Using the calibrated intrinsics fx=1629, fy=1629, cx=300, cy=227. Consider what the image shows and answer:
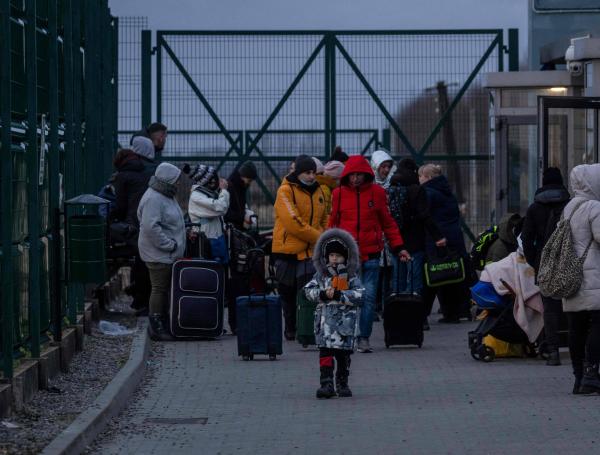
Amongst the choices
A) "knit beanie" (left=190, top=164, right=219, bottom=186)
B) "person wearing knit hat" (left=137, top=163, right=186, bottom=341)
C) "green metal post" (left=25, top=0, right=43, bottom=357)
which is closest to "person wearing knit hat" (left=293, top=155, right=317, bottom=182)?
"person wearing knit hat" (left=137, top=163, right=186, bottom=341)

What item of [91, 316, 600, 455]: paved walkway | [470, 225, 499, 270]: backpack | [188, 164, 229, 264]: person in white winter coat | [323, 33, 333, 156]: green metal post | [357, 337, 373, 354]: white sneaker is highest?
[323, 33, 333, 156]: green metal post

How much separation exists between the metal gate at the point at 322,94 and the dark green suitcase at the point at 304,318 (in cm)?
938

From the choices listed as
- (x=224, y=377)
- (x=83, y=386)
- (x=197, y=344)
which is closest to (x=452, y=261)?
(x=197, y=344)

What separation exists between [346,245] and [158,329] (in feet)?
15.0

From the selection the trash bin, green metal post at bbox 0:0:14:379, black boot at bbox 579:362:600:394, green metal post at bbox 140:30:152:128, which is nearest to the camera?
green metal post at bbox 0:0:14:379

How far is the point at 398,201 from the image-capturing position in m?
17.0

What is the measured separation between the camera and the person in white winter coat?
1770 centimetres

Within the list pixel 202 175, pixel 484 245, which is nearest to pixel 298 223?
pixel 484 245

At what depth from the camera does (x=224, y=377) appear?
13305 mm

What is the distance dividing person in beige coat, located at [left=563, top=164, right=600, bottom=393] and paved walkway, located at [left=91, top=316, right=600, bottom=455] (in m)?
0.26

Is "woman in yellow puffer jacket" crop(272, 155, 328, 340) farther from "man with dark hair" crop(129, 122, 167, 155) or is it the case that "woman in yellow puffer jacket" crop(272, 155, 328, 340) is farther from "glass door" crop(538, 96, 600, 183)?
"man with dark hair" crop(129, 122, 167, 155)

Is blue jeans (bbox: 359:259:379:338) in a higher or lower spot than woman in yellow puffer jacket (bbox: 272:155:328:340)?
lower

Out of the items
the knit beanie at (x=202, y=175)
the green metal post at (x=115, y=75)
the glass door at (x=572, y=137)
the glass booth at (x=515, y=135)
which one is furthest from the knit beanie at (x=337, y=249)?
the green metal post at (x=115, y=75)

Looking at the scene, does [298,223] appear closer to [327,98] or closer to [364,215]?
[364,215]
